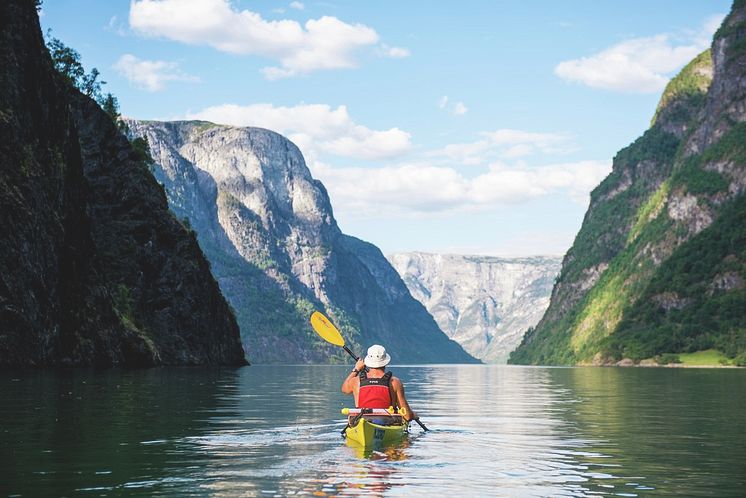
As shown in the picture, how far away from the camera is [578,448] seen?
29641 mm

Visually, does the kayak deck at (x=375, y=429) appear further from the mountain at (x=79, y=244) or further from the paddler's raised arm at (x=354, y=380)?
the mountain at (x=79, y=244)

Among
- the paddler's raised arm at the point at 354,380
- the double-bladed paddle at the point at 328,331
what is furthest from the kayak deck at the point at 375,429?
the double-bladed paddle at the point at 328,331

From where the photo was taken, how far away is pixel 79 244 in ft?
335

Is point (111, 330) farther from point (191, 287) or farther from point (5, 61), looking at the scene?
point (191, 287)

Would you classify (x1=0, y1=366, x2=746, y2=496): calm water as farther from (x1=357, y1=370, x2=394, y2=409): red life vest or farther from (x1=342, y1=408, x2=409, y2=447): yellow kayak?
(x1=357, y1=370, x2=394, y2=409): red life vest

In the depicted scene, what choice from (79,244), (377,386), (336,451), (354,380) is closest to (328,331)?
(354,380)

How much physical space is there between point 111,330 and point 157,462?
82791mm

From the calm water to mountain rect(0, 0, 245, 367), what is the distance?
1423 inches

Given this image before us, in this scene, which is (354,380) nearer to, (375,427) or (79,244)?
(375,427)

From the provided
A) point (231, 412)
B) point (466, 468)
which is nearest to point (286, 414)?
point (231, 412)

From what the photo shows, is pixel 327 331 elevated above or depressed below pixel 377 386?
above

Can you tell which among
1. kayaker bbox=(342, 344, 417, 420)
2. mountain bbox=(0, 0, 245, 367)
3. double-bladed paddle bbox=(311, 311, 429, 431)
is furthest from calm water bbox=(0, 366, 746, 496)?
mountain bbox=(0, 0, 245, 367)

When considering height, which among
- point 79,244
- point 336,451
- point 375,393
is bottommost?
point 336,451

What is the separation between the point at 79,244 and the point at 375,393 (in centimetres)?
7965
